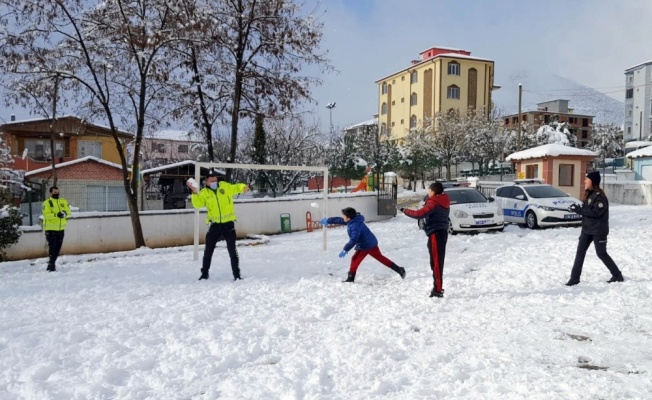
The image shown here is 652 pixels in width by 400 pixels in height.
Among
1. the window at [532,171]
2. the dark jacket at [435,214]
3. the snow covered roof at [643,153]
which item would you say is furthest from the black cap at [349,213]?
the snow covered roof at [643,153]

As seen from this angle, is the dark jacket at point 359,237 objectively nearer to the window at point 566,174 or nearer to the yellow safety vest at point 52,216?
the yellow safety vest at point 52,216

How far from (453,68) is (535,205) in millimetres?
49253

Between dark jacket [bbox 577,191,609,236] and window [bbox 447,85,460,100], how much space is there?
5566 cm

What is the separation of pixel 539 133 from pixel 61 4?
149 ft

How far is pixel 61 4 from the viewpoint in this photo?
13.4 metres

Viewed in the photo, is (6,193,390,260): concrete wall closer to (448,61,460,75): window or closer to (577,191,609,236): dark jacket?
(577,191,609,236): dark jacket

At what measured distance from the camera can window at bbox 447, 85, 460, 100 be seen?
60.9 metres

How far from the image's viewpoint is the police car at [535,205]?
608 inches

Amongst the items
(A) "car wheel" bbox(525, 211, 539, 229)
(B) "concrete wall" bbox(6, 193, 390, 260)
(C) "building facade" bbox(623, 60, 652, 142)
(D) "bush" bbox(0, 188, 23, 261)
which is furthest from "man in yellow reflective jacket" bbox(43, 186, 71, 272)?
(C) "building facade" bbox(623, 60, 652, 142)

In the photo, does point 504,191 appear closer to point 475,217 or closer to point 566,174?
point 475,217

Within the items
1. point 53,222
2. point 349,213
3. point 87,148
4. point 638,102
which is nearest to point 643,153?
point 349,213

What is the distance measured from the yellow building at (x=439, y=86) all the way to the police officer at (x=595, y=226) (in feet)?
163

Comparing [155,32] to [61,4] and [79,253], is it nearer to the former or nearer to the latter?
[61,4]

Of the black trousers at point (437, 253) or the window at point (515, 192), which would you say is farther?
the window at point (515, 192)
